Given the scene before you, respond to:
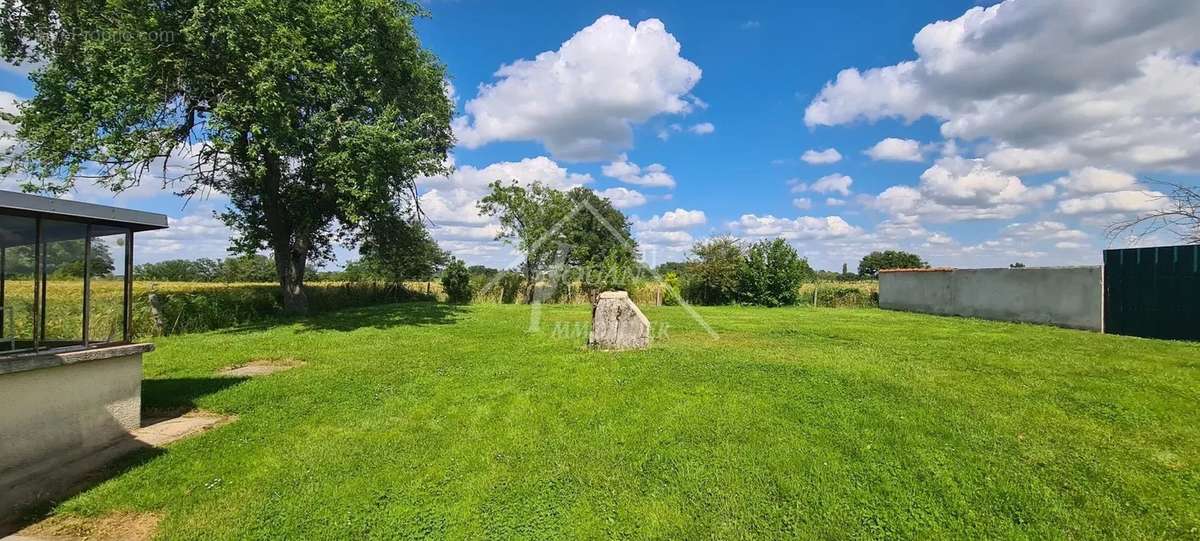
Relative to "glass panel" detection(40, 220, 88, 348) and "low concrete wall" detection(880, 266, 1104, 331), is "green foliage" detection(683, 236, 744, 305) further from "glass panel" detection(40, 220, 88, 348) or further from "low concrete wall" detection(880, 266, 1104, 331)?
"glass panel" detection(40, 220, 88, 348)

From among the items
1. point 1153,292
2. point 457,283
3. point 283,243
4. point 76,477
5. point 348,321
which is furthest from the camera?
point 457,283

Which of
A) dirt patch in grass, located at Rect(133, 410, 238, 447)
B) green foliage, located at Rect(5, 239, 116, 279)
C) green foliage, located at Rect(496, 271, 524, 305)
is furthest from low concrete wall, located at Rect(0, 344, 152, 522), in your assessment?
green foliage, located at Rect(496, 271, 524, 305)

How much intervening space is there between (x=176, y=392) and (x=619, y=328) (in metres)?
6.49

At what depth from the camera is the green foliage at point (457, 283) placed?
26672mm

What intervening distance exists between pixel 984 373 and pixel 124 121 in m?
17.3

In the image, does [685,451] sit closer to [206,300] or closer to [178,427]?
[178,427]

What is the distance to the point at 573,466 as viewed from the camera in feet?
13.9

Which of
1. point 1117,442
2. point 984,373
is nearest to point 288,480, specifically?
point 1117,442

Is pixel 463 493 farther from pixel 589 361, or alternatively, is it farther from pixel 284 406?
pixel 589 361

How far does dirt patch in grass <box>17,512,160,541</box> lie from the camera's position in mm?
3246

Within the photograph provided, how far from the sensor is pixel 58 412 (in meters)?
4.47

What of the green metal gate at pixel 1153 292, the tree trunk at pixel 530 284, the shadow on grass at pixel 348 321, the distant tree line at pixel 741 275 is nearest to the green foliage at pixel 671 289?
the distant tree line at pixel 741 275

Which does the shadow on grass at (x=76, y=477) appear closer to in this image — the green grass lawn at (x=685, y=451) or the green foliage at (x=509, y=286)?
the green grass lawn at (x=685, y=451)

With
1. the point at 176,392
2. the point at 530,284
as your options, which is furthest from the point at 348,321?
the point at 530,284
